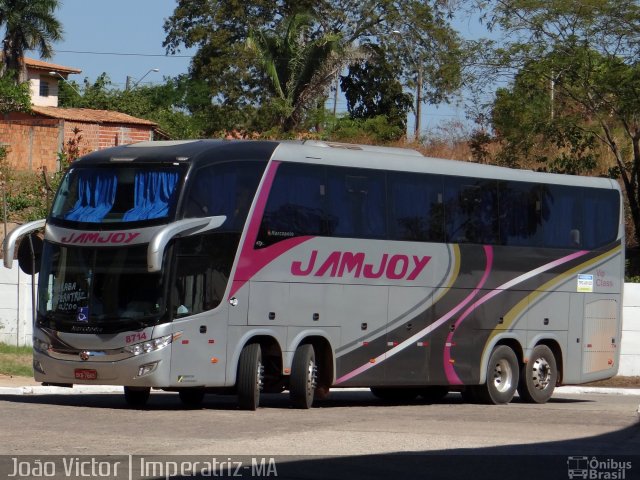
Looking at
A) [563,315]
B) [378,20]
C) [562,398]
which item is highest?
[378,20]

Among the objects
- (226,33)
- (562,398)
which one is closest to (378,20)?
(226,33)

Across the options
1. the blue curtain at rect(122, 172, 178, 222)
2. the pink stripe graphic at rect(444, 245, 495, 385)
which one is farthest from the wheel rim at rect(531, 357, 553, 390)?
the blue curtain at rect(122, 172, 178, 222)

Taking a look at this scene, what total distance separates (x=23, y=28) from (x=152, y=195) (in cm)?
5631

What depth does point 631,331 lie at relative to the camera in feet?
98.2

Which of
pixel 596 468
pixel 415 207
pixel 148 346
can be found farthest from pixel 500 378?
pixel 596 468

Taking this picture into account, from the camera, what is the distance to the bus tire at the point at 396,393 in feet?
77.0

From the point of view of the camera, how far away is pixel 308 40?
175 ft

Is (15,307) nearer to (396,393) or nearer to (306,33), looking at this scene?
(396,393)

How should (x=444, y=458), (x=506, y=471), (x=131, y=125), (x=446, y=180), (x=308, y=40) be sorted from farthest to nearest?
1. (x=308, y=40)
2. (x=131, y=125)
3. (x=446, y=180)
4. (x=444, y=458)
5. (x=506, y=471)

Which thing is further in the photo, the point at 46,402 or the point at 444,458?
the point at 46,402

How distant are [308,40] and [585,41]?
761 inches

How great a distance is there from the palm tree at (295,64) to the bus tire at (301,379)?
26.3 m

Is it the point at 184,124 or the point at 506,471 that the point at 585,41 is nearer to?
the point at 506,471

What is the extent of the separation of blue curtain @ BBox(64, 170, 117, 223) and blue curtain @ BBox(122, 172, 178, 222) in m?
0.40
